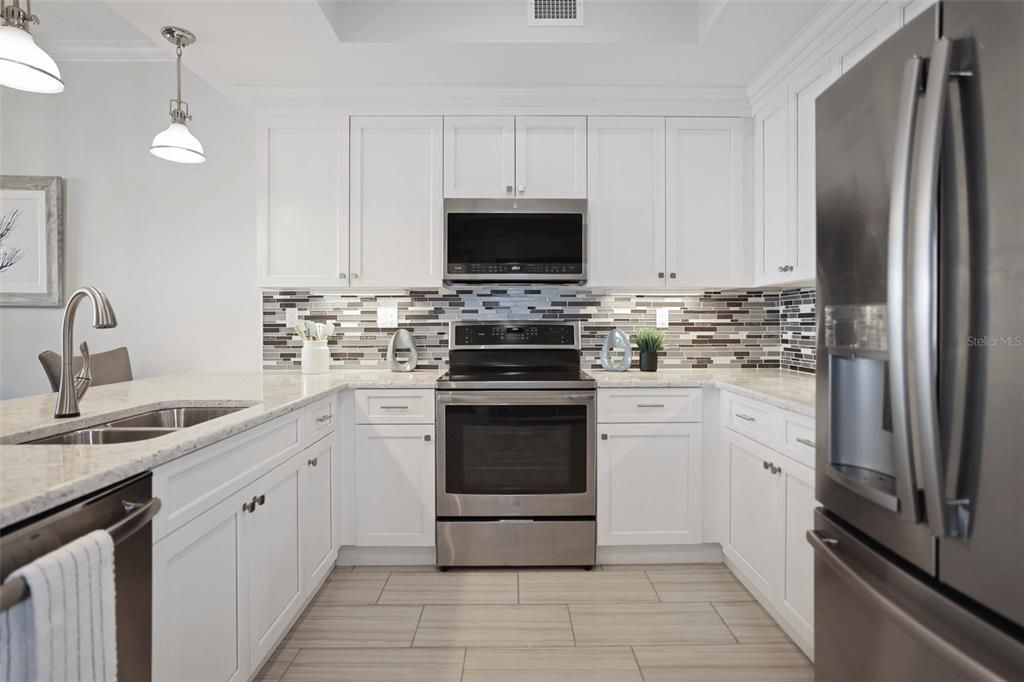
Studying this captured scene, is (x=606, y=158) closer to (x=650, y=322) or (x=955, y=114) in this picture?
(x=650, y=322)

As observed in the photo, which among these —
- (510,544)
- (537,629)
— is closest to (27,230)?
(510,544)

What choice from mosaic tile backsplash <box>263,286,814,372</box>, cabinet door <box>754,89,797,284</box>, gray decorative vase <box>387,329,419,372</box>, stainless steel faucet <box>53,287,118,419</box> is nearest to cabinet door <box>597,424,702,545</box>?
mosaic tile backsplash <box>263,286,814,372</box>

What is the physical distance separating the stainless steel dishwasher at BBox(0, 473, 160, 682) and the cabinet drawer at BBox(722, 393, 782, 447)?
6.44ft

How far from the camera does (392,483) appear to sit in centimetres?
264

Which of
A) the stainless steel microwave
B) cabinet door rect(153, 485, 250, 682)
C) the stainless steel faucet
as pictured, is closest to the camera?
cabinet door rect(153, 485, 250, 682)

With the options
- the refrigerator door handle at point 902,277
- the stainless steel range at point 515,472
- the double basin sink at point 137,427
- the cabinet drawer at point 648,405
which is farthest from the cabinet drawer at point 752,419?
the double basin sink at point 137,427

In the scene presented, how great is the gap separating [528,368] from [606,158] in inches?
47.2

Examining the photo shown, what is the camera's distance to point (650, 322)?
323cm

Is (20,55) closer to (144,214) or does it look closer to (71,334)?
(71,334)

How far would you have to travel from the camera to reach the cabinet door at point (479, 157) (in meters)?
2.87

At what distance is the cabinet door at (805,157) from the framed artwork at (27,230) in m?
3.94

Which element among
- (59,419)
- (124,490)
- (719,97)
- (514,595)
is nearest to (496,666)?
(514,595)

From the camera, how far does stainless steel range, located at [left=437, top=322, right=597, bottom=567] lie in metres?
2.61

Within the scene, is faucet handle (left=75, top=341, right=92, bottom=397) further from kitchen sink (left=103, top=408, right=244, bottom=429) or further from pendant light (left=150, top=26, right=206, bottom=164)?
pendant light (left=150, top=26, right=206, bottom=164)
